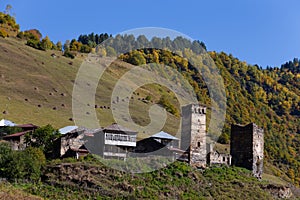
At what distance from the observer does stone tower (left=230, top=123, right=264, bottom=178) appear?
220 ft

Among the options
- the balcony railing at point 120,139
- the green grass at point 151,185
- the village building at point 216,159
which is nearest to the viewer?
the green grass at point 151,185

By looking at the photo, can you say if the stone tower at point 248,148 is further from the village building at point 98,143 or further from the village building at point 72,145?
the village building at point 72,145

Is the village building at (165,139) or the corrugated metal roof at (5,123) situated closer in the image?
the village building at (165,139)

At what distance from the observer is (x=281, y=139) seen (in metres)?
175

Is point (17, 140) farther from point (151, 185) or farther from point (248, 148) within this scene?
point (248, 148)

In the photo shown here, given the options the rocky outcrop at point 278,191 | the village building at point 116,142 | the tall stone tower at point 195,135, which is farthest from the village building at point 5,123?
the rocky outcrop at point 278,191

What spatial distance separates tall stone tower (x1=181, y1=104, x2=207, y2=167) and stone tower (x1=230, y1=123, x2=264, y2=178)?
8.55 metres

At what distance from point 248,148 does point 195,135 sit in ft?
32.2

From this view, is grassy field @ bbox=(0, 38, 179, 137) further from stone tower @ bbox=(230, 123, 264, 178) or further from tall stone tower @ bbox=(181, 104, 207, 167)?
tall stone tower @ bbox=(181, 104, 207, 167)

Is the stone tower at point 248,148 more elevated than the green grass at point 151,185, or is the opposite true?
the stone tower at point 248,148

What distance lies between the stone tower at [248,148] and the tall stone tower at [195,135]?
28.0ft

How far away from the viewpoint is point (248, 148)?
223ft

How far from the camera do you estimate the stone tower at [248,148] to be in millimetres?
67206

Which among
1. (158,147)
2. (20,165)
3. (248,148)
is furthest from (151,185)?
(248,148)
